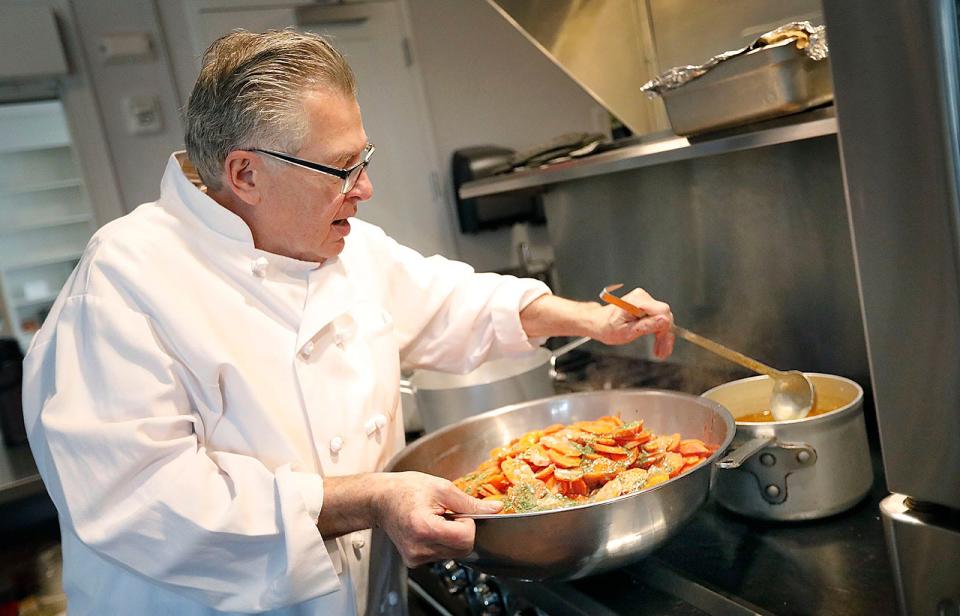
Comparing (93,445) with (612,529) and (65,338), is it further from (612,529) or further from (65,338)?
(612,529)

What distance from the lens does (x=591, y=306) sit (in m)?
1.24

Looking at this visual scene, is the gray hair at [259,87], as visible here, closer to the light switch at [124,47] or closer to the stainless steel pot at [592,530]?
the stainless steel pot at [592,530]

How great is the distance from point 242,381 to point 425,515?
0.32 m

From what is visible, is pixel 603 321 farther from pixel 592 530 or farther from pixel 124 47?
pixel 124 47

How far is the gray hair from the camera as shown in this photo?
0.93 meters

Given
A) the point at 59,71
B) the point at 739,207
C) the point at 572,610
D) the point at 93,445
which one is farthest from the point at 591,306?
the point at 59,71

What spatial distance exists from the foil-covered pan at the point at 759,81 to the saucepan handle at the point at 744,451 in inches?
22.0

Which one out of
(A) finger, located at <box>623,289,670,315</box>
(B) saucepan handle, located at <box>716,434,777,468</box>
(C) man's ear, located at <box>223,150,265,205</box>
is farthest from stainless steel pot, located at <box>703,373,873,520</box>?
(C) man's ear, located at <box>223,150,265,205</box>

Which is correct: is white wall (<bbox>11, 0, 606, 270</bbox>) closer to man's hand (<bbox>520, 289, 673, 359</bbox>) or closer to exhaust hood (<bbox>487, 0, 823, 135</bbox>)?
exhaust hood (<bbox>487, 0, 823, 135</bbox>)

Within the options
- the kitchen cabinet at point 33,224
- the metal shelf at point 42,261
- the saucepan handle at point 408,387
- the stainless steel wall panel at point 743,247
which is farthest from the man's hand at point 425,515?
the metal shelf at point 42,261

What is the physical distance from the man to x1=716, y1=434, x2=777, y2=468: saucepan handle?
263 mm

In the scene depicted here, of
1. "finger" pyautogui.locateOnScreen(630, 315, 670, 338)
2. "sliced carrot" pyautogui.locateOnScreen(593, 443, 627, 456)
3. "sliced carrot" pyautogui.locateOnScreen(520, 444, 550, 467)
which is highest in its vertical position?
A: "finger" pyautogui.locateOnScreen(630, 315, 670, 338)

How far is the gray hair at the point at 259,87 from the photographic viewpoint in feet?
3.05

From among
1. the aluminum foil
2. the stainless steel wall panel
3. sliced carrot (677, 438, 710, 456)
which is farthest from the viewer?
the stainless steel wall panel
